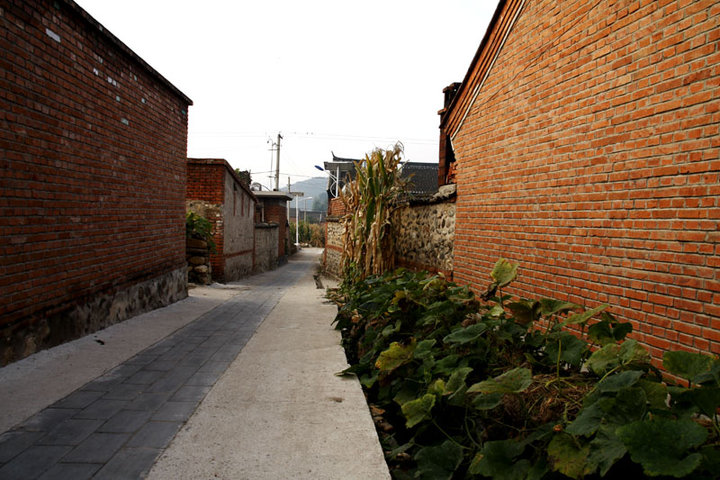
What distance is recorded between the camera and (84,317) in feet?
15.4

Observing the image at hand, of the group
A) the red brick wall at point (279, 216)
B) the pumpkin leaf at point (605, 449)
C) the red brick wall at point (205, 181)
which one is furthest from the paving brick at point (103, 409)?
the red brick wall at point (279, 216)

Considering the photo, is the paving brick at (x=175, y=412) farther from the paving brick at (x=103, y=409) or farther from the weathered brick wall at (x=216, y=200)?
the weathered brick wall at (x=216, y=200)

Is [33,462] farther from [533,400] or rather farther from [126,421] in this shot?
[533,400]

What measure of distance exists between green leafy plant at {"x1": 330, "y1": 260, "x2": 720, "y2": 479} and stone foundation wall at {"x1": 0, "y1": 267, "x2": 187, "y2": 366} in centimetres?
274

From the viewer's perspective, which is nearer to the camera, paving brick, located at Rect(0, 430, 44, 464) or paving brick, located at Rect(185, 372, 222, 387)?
paving brick, located at Rect(0, 430, 44, 464)

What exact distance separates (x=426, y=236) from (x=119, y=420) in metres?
5.12

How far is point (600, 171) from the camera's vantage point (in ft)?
11.2

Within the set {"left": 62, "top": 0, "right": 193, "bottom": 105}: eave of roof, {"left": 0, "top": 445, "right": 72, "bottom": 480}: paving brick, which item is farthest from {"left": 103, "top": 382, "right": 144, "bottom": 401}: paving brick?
{"left": 62, "top": 0, "right": 193, "bottom": 105}: eave of roof

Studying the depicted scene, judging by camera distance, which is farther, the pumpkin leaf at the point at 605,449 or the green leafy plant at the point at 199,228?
the green leafy plant at the point at 199,228

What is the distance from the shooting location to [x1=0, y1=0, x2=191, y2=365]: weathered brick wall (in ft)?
11.9

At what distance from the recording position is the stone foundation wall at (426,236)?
247 inches

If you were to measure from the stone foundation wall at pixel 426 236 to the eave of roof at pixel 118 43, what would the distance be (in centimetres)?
421

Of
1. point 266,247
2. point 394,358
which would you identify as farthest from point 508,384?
point 266,247

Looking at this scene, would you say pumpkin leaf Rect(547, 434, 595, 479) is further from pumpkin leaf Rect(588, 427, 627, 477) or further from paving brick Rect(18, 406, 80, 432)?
paving brick Rect(18, 406, 80, 432)
